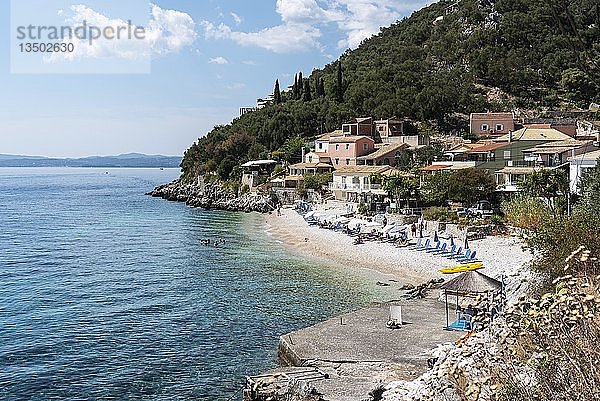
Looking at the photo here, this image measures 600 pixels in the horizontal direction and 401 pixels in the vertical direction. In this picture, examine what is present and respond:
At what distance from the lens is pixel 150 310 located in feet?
79.3

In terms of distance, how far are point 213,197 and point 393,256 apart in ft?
145

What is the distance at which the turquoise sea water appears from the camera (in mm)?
16812

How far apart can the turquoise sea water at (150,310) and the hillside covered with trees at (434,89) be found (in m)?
38.7

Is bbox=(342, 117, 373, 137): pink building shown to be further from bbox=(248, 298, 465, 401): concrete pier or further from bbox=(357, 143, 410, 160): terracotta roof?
bbox=(248, 298, 465, 401): concrete pier

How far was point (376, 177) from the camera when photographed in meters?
51.5

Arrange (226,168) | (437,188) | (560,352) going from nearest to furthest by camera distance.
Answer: (560,352), (437,188), (226,168)

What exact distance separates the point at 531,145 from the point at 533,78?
1658 inches

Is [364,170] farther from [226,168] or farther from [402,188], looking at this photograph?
[226,168]

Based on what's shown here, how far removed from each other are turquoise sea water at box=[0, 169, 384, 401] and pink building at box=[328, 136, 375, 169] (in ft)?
72.2

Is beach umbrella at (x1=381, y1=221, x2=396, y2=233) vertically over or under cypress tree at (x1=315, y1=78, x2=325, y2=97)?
under

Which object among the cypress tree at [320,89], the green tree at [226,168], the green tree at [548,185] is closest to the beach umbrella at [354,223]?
the green tree at [548,185]

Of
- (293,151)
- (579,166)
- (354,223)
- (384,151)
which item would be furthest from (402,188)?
(293,151)

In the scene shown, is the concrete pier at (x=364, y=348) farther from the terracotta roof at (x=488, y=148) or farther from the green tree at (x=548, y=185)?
the terracotta roof at (x=488, y=148)

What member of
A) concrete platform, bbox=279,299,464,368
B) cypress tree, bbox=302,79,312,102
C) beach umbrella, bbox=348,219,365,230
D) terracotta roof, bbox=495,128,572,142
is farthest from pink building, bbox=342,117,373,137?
concrete platform, bbox=279,299,464,368
